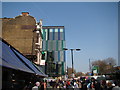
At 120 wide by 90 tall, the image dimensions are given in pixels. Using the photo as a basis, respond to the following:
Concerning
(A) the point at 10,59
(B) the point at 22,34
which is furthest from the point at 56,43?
(A) the point at 10,59

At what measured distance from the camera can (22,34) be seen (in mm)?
32312

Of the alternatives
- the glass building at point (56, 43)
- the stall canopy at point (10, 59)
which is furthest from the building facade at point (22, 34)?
the glass building at point (56, 43)

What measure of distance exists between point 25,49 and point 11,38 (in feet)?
11.2

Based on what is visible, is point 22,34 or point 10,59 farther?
point 22,34

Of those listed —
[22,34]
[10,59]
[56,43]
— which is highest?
[56,43]

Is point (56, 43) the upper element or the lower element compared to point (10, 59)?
upper

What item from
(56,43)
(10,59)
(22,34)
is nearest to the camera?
(10,59)

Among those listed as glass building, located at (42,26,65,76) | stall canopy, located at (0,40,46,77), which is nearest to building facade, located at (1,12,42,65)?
stall canopy, located at (0,40,46,77)

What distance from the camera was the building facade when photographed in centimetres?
3127

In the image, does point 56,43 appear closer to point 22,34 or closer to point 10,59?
point 22,34

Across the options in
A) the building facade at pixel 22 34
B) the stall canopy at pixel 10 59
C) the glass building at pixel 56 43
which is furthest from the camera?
the glass building at pixel 56 43

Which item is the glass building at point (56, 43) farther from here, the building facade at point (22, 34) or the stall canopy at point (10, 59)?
the stall canopy at point (10, 59)

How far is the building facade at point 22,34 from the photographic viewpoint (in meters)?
31.3

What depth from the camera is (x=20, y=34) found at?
1271 inches
